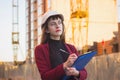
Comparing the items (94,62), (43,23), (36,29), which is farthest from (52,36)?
(36,29)

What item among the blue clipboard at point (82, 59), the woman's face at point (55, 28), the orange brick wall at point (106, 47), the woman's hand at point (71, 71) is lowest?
the orange brick wall at point (106, 47)

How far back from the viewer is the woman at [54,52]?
115 inches

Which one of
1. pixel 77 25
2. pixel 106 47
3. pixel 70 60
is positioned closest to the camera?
pixel 70 60

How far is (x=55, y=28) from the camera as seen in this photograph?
306cm

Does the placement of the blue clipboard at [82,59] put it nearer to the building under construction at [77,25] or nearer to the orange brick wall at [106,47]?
the building under construction at [77,25]

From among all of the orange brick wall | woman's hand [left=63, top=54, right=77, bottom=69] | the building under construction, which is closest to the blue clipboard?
woman's hand [left=63, top=54, right=77, bottom=69]

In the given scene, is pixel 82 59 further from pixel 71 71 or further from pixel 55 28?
pixel 55 28

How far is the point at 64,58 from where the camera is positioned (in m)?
3.04

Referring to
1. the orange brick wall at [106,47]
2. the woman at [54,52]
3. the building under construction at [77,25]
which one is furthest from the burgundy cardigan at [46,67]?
the orange brick wall at [106,47]

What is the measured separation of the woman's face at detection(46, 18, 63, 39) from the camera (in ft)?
10.0

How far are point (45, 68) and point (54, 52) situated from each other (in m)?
0.14

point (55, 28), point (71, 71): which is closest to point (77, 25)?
point (55, 28)

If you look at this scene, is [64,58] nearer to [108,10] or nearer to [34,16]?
[108,10]

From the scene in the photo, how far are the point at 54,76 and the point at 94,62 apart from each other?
1193cm
